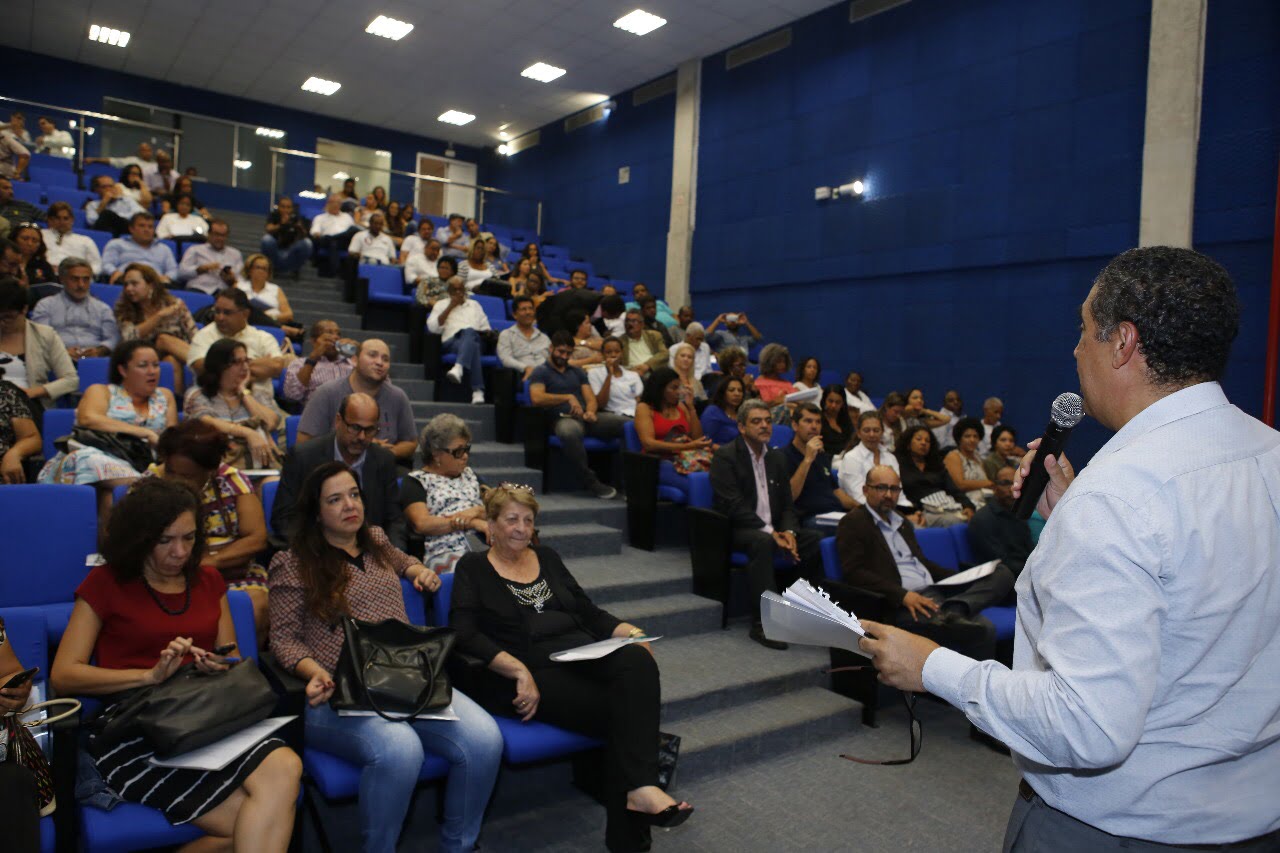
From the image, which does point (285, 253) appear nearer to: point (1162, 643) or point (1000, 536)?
point (1000, 536)

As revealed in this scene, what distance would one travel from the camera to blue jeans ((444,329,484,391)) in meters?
5.80

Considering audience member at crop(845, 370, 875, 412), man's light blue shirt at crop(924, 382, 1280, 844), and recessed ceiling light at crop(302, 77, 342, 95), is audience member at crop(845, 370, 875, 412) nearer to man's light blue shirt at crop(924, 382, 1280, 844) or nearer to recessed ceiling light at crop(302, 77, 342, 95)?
man's light blue shirt at crop(924, 382, 1280, 844)

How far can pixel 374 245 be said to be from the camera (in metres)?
7.98

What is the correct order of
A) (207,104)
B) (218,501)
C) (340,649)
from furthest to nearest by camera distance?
(207,104), (218,501), (340,649)

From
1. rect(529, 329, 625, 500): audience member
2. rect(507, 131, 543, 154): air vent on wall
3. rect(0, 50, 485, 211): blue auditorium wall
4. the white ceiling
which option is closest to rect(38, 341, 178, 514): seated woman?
rect(529, 329, 625, 500): audience member

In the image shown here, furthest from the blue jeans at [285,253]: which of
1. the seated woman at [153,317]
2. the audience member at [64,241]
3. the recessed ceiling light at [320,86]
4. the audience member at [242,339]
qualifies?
the recessed ceiling light at [320,86]

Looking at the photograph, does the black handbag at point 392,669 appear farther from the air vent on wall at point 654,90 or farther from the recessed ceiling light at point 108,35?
the recessed ceiling light at point 108,35

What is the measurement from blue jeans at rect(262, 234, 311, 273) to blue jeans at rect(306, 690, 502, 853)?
6.08 metres

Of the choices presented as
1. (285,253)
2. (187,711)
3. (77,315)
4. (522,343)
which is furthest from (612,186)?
(187,711)

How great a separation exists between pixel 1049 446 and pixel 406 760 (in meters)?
1.70

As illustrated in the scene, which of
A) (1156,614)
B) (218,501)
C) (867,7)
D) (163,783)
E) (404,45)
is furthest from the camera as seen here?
(404,45)

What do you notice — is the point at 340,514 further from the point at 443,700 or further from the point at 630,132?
the point at 630,132

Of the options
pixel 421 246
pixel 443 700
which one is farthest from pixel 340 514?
pixel 421 246

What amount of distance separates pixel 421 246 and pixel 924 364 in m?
4.94
